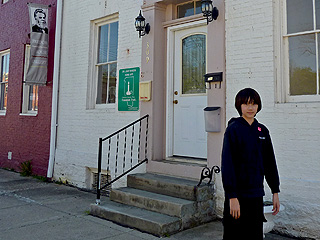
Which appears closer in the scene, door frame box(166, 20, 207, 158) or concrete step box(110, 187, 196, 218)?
concrete step box(110, 187, 196, 218)

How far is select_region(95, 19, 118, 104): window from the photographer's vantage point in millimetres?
6758

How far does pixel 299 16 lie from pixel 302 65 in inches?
26.8

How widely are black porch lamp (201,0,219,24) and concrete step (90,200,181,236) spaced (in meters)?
3.03

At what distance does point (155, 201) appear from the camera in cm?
444

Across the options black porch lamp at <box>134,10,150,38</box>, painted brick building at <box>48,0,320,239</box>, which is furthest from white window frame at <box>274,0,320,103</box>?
black porch lamp at <box>134,10,150,38</box>

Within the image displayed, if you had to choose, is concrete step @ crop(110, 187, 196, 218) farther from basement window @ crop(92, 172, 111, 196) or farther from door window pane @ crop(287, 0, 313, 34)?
door window pane @ crop(287, 0, 313, 34)

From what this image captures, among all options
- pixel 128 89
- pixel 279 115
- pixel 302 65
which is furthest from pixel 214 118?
pixel 128 89

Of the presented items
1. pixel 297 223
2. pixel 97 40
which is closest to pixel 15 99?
pixel 97 40

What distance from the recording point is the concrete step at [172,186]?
4453 mm

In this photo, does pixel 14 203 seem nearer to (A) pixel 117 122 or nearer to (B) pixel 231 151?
(A) pixel 117 122

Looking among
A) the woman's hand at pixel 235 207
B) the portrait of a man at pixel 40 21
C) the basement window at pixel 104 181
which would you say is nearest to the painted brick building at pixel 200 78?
the basement window at pixel 104 181

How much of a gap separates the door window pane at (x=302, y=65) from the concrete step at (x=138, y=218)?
2.40 meters

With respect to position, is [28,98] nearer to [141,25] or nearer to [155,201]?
[141,25]

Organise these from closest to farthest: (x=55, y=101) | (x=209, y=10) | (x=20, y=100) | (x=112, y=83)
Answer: (x=209, y=10) < (x=112, y=83) < (x=55, y=101) < (x=20, y=100)
